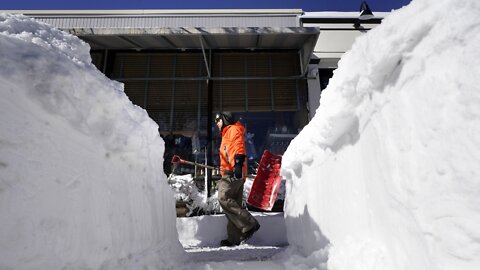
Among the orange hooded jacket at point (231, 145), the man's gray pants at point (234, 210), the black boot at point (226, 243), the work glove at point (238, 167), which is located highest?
the orange hooded jacket at point (231, 145)

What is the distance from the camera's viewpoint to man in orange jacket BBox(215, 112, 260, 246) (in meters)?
4.02

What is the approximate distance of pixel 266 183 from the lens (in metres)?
4.47

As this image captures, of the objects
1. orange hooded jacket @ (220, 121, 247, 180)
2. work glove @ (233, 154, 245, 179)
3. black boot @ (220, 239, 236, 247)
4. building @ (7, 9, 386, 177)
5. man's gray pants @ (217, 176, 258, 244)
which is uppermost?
building @ (7, 9, 386, 177)

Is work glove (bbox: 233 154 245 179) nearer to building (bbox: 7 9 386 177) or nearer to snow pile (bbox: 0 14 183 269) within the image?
snow pile (bbox: 0 14 183 269)

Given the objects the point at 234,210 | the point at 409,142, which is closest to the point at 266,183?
the point at 234,210

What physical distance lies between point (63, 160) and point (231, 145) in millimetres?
2953

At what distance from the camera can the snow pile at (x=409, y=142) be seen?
95 centimetres

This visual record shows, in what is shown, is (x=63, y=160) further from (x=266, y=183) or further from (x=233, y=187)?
(x=266, y=183)

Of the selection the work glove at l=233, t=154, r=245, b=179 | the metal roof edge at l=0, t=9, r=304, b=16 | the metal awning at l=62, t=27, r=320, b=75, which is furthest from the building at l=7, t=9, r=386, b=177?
the work glove at l=233, t=154, r=245, b=179

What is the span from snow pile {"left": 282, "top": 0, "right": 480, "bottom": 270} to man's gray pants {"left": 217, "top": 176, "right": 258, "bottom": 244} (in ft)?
6.47

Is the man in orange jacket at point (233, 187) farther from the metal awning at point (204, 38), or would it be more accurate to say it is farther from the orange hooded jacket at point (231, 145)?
the metal awning at point (204, 38)

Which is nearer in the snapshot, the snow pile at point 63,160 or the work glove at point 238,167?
the snow pile at point 63,160

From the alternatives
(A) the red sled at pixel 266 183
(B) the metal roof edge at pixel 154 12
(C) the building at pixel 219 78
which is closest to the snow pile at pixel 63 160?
(A) the red sled at pixel 266 183

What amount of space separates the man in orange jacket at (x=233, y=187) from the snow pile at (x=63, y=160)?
76.0 inches
